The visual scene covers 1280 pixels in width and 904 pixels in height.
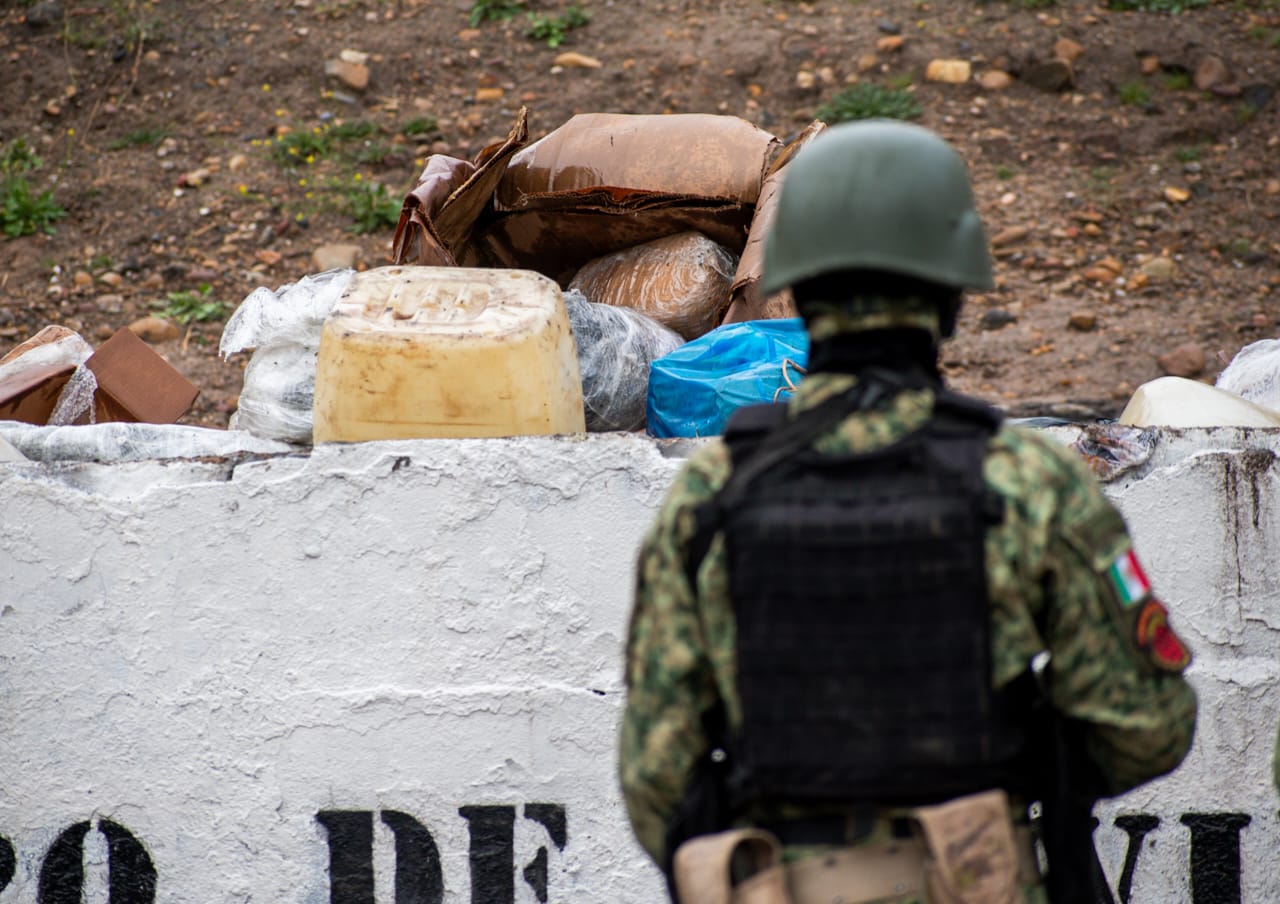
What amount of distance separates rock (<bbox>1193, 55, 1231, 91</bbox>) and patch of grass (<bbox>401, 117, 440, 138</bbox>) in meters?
3.87

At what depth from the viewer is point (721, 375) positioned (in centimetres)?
324

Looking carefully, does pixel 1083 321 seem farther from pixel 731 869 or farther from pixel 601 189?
pixel 731 869

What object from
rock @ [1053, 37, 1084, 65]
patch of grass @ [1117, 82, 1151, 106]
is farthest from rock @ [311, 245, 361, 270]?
patch of grass @ [1117, 82, 1151, 106]

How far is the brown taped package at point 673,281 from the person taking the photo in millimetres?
3705

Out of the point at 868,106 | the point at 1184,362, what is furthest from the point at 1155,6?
the point at 1184,362

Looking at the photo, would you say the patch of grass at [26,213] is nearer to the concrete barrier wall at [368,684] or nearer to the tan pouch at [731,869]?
the concrete barrier wall at [368,684]

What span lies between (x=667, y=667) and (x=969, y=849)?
400mm

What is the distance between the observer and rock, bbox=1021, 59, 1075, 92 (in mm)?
6938

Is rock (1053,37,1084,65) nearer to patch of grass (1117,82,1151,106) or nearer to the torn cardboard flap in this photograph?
patch of grass (1117,82,1151,106)

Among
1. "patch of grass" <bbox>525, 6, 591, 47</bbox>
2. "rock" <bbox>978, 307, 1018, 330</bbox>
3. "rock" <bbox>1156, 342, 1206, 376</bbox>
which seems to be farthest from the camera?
"patch of grass" <bbox>525, 6, 591, 47</bbox>

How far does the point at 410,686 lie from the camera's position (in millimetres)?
2799

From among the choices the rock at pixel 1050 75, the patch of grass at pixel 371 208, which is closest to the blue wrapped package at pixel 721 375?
the patch of grass at pixel 371 208

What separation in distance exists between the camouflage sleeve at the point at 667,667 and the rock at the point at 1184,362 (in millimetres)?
4255

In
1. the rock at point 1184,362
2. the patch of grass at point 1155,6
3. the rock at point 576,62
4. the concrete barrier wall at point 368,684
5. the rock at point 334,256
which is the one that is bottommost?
the concrete barrier wall at point 368,684
